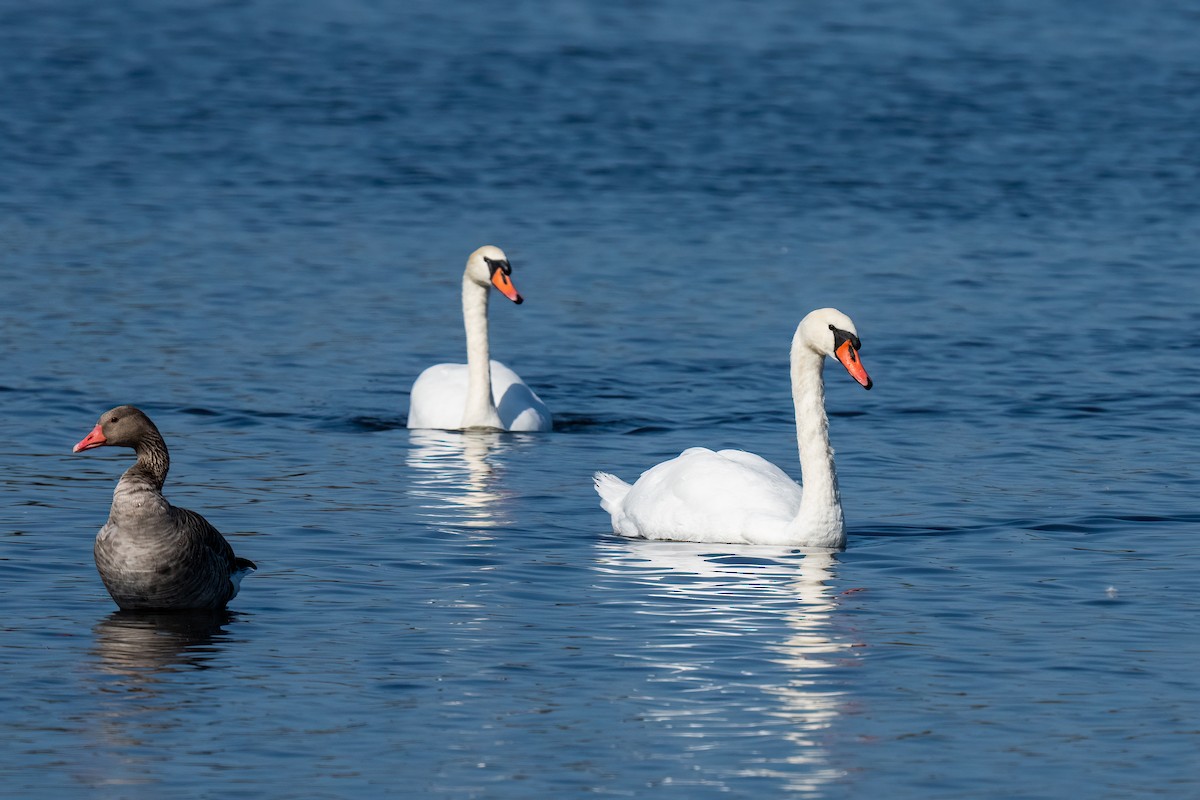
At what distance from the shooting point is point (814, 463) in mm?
13234

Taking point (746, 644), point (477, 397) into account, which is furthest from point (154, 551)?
point (477, 397)

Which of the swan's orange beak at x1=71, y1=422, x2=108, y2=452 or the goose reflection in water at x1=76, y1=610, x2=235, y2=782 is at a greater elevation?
the swan's orange beak at x1=71, y1=422, x2=108, y2=452

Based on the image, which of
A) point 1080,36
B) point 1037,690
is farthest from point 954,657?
point 1080,36

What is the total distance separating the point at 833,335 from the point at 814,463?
75 cm

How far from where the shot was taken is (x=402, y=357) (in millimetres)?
20172

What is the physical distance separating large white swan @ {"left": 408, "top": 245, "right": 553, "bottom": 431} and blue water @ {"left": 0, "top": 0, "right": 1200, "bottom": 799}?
35 cm

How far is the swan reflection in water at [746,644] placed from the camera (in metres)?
9.38

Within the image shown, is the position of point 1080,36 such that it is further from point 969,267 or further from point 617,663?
point 617,663

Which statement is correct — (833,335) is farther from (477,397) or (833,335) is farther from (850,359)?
(477,397)

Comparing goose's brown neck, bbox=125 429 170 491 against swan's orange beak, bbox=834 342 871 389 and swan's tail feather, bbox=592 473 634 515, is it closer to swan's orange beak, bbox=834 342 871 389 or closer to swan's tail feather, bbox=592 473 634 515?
swan's tail feather, bbox=592 473 634 515

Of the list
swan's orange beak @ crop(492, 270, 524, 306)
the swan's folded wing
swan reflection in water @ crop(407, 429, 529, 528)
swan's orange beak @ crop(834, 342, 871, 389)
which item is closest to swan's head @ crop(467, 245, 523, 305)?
swan's orange beak @ crop(492, 270, 524, 306)

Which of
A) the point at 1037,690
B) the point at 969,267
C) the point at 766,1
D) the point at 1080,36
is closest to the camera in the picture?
the point at 1037,690

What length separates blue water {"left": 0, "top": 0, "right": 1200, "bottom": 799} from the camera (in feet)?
31.2

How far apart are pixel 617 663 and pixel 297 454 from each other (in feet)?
19.1
